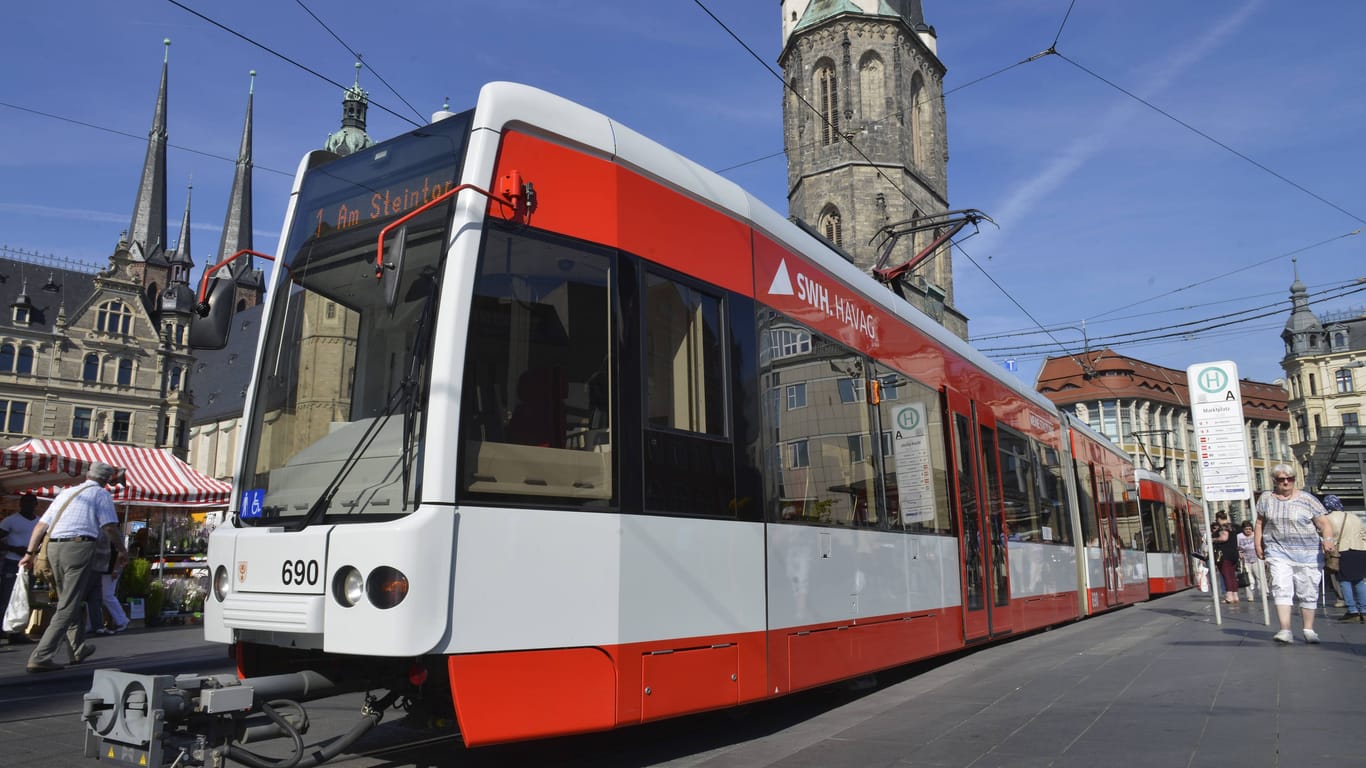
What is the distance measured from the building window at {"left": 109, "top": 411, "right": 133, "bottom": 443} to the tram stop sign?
7067cm

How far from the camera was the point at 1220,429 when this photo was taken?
13.1 metres

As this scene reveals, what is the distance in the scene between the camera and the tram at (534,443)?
405cm

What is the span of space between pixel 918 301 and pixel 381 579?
5793 centimetres

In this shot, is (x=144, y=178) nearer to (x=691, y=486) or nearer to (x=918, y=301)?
(x=918, y=301)

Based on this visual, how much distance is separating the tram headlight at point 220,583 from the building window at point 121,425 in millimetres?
72421

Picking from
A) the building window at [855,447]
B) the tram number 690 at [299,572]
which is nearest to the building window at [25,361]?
the building window at [855,447]

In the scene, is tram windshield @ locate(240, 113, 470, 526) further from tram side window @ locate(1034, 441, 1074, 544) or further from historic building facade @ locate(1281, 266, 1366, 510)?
historic building facade @ locate(1281, 266, 1366, 510)

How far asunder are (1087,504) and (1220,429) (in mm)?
2266

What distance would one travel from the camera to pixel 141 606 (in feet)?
46.3

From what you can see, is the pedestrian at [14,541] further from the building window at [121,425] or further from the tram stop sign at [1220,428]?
the building window at [121,425]

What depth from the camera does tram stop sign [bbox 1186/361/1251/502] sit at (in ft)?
42.6

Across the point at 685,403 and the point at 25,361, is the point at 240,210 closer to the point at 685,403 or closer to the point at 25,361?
the point at 25,361

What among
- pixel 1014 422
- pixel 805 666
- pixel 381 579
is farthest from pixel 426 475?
pixel 1014 422

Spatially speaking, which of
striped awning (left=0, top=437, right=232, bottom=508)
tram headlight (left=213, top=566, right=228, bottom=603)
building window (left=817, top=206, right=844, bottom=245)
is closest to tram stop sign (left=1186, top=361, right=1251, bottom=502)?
tram headlight (left=213, top=566, right=228, bottom=603)
